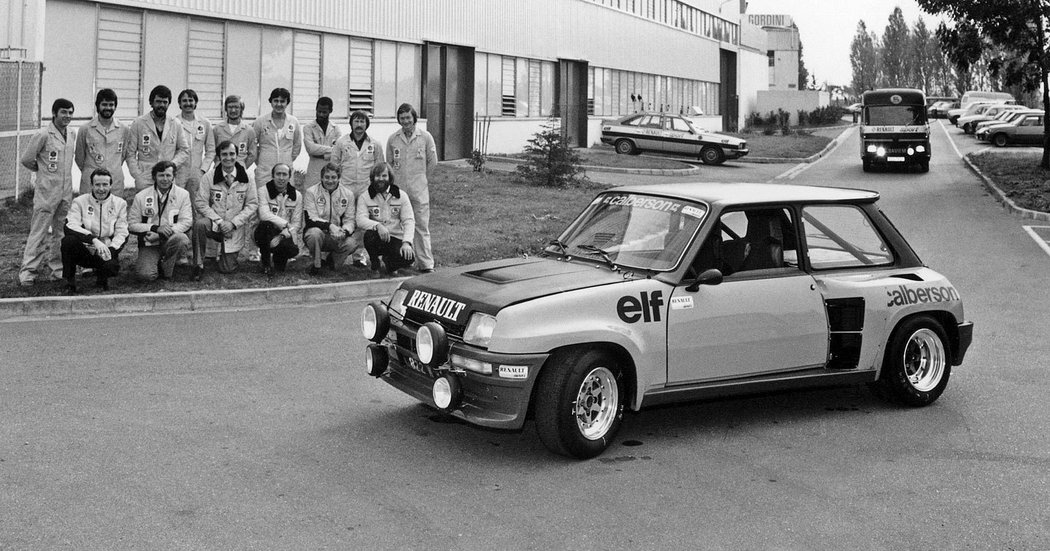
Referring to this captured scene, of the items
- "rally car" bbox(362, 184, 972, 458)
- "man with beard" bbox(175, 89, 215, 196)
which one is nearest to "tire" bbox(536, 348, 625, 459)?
"rally car" bbox(362, 184, 972, 458)

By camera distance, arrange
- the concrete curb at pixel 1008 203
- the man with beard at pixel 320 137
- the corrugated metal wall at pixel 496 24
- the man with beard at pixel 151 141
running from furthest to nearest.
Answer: the corrugated metal wall at pixel 496 24 → the concrete curb at pixel 1008 203 → the man with beard at pixel 320 137 → the man with beard at pixel 151 141

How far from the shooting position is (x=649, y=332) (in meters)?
6.55

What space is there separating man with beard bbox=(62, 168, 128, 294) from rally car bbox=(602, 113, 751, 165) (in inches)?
1080

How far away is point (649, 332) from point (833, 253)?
5.82 feet

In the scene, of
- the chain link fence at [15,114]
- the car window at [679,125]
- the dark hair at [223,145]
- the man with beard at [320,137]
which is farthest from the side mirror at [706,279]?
the car window at [679,125]

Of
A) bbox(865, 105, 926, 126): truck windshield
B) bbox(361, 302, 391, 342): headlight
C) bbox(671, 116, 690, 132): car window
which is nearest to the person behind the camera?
bbox(361, 302, 391, 342): headlight

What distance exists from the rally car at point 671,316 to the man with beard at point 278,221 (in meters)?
5.60

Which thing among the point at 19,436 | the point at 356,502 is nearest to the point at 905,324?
the point at 356,502

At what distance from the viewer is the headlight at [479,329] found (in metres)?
6.20

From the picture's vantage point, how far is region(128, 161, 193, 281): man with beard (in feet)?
38.7

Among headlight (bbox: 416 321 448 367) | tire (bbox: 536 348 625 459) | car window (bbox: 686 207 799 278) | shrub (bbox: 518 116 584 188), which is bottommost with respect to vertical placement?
tire (bbox: 536 348 625 459)

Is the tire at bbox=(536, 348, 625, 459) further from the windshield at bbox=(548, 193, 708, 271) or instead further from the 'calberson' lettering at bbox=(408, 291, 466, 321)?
the windshield at bbox=(548, 193, 708, 271)

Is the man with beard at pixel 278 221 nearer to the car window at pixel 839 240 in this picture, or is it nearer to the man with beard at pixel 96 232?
the man with beard at pixel 96 232

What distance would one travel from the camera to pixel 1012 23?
29.4 metres
